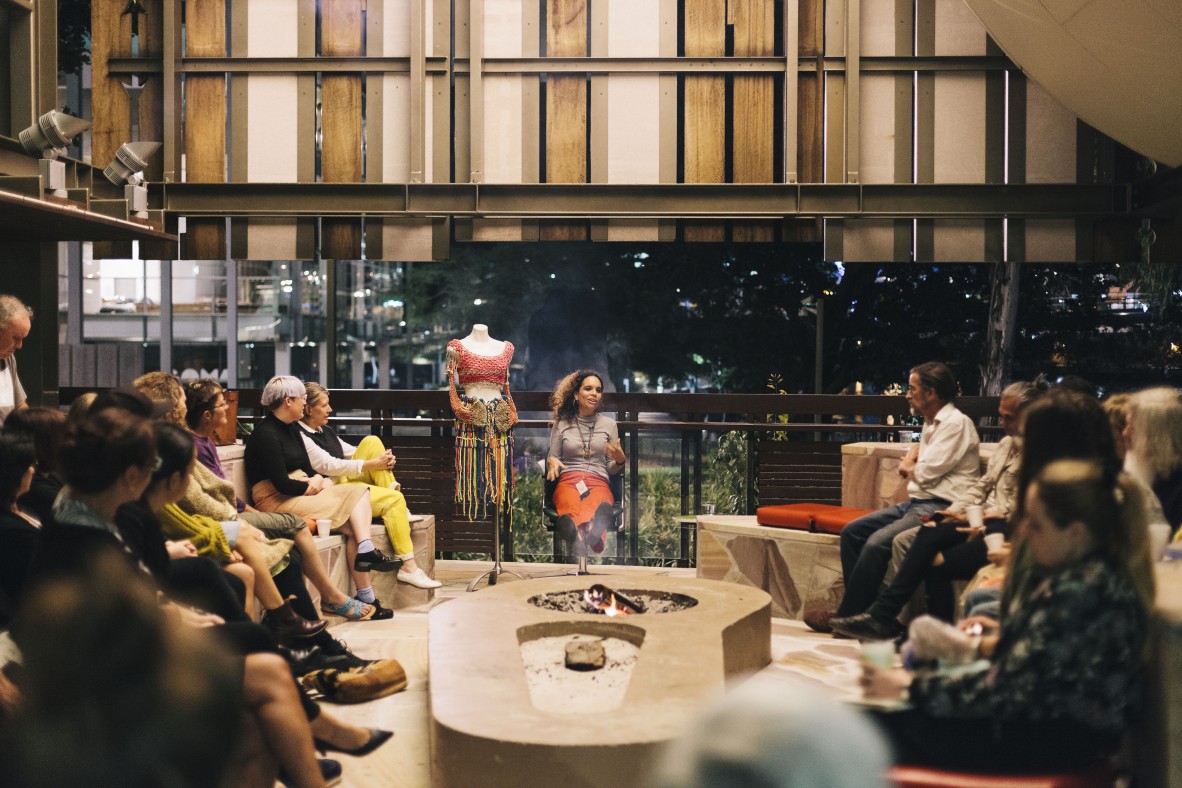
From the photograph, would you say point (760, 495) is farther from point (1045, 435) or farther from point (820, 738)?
point (820, 738)

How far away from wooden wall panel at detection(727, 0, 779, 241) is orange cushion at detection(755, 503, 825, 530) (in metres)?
2.15

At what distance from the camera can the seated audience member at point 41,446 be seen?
10.3 feet

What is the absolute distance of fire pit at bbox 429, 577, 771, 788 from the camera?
8.04 ft

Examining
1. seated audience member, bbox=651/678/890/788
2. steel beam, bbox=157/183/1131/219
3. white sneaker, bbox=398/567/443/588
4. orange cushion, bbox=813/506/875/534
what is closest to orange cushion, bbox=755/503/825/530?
orange cushion, bbox=813/506/875/534

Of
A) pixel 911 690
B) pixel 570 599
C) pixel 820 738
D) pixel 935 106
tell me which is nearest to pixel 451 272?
pixel 935 106

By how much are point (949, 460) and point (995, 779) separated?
9.28 feet

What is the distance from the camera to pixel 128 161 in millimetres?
5887

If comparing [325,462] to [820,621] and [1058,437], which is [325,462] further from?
[1058,437]

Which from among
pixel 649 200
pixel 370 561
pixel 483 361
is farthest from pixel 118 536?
pixel 649 200

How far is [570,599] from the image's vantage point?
14.2 ft

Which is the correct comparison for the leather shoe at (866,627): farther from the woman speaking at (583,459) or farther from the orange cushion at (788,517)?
the woman speaking at (583,459)

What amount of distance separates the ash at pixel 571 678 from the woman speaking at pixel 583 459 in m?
2.21

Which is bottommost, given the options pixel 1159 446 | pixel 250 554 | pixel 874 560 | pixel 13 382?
pixel 874 560

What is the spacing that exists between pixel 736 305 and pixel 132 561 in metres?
11.7
